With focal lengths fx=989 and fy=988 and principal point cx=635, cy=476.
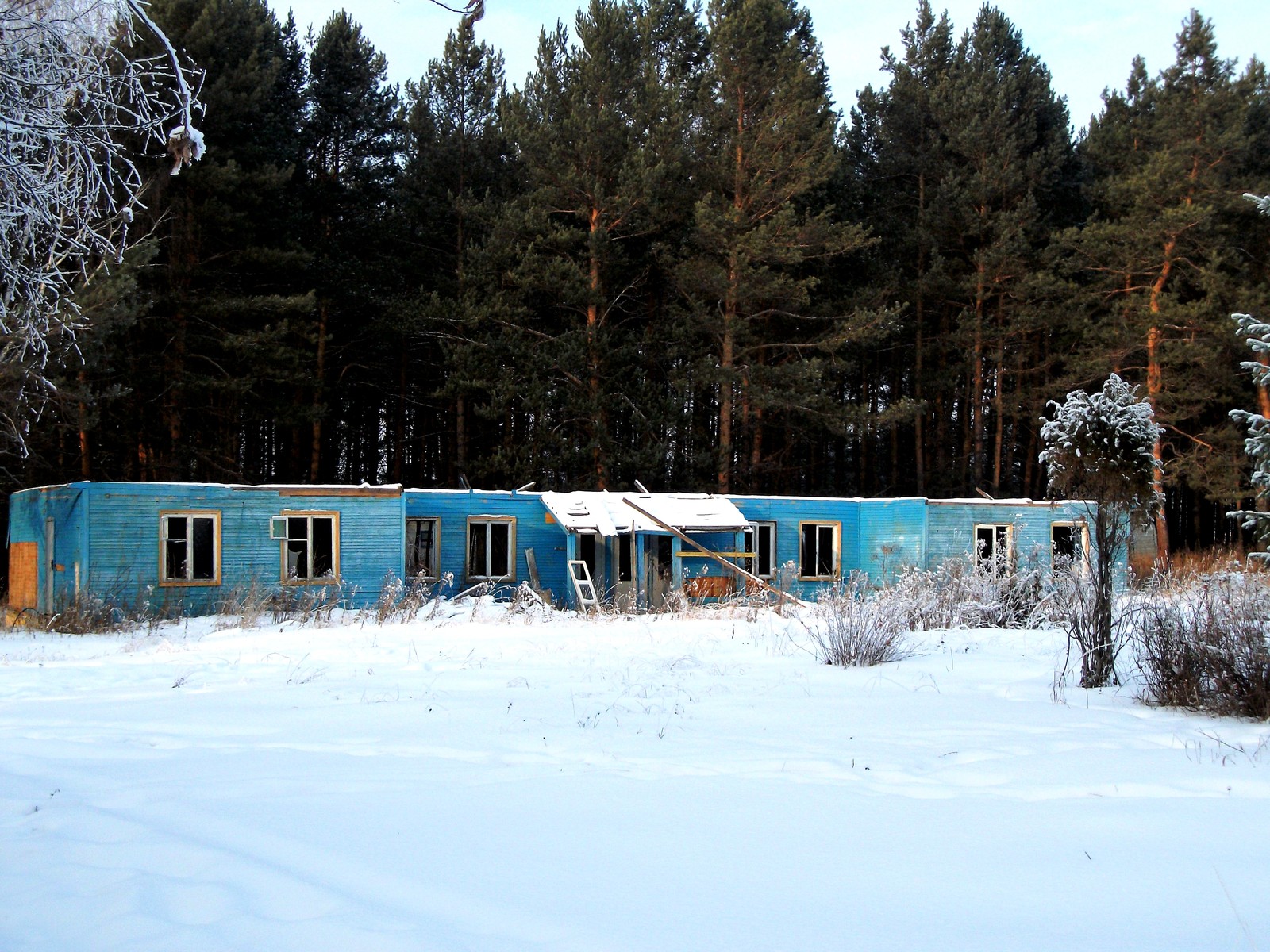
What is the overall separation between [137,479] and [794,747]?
67.8ft

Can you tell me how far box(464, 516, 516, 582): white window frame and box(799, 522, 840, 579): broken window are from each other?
5915mm

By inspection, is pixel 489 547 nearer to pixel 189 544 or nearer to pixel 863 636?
pixel 189 544

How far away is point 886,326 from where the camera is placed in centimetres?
2417

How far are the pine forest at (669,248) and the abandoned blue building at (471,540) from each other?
3.58 m

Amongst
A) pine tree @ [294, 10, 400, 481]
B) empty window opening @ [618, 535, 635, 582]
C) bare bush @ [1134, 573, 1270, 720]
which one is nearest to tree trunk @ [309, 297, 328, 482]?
pine tree @ [294, 10, 400, 481]

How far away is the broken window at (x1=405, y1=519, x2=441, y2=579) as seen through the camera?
60.4ft

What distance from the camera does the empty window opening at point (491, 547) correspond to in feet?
61.8

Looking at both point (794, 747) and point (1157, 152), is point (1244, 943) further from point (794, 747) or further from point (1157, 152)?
point (1157, 152)

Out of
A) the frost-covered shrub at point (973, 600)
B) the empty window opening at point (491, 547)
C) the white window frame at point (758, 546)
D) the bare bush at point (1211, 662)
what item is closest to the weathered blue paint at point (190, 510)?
the empty window opening at point (491, 547)

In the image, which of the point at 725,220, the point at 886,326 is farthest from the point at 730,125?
the point at 886,326

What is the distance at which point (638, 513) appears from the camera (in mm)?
18516

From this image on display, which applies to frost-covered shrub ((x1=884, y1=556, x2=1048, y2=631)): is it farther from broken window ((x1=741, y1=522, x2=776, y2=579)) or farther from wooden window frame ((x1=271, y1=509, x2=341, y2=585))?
wooden window frame ((x1=271, y1=509, x2=341, y2=585))

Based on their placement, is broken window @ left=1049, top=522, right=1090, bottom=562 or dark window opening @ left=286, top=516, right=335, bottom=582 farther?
broken window @ left=1049, top=522, right=1090, bottom=562

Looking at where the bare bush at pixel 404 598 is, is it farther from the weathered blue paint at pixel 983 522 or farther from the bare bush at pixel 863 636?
the weathered blue paint at pixel 983 522
